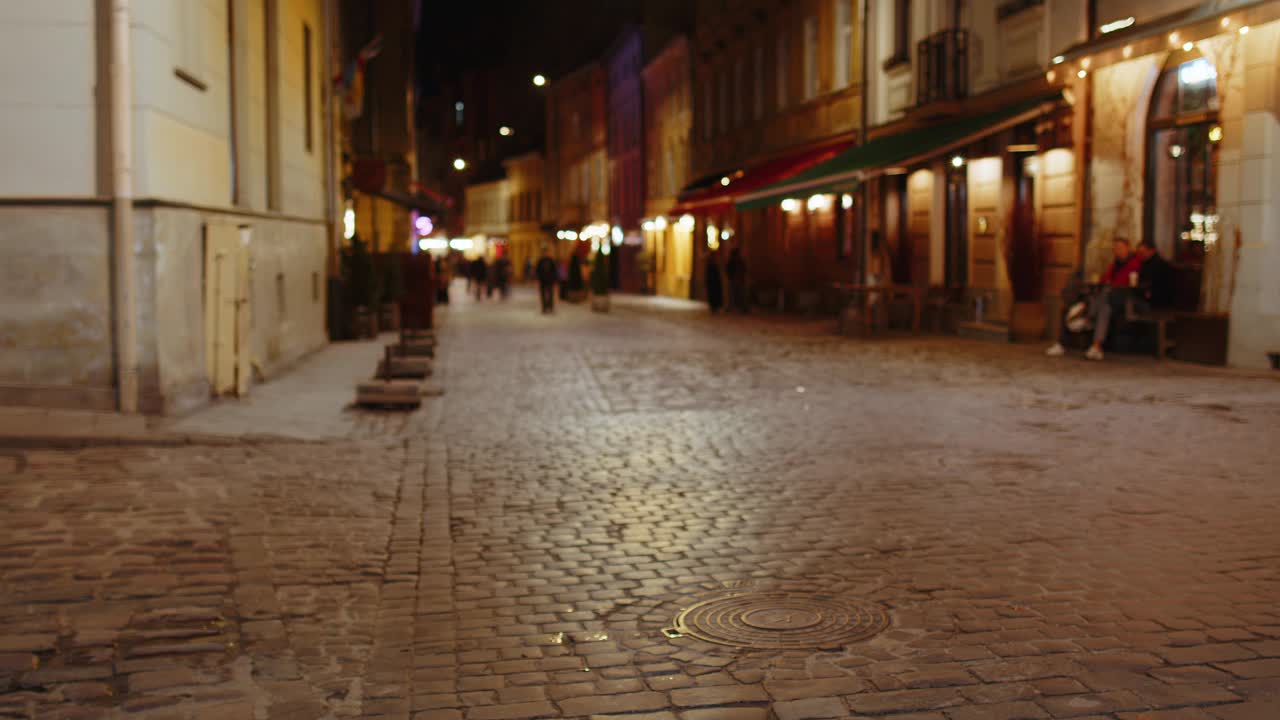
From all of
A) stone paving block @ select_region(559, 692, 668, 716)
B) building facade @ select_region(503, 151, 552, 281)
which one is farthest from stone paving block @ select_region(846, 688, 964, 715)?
building facade @ select_region(503, 151, 552, 281)

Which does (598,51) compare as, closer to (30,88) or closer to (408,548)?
(30,88)

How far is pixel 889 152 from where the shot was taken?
2281cm

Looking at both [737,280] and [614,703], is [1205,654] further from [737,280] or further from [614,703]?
[737,280]

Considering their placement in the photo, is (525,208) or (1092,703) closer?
(1092,703)

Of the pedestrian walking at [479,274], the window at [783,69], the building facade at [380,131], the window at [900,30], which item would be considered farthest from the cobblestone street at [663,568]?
the pedestrian walking at [479,274]

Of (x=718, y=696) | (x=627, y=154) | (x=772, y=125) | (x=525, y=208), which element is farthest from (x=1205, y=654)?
(x=525, y=208)

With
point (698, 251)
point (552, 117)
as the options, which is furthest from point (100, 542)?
point (552, 117)

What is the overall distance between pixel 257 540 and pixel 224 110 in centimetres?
793

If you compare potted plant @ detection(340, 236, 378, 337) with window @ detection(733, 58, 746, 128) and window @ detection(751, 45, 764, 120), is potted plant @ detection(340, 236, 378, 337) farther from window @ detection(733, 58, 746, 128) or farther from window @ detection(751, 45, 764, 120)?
window @ detection(733, 58, 746, 128)

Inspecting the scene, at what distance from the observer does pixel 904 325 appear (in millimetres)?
24828

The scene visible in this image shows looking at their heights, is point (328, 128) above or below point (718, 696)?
above

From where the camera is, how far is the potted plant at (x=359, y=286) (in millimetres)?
22141

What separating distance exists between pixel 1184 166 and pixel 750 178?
16.0 meters

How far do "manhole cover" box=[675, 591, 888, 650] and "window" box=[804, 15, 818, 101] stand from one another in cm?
2593
